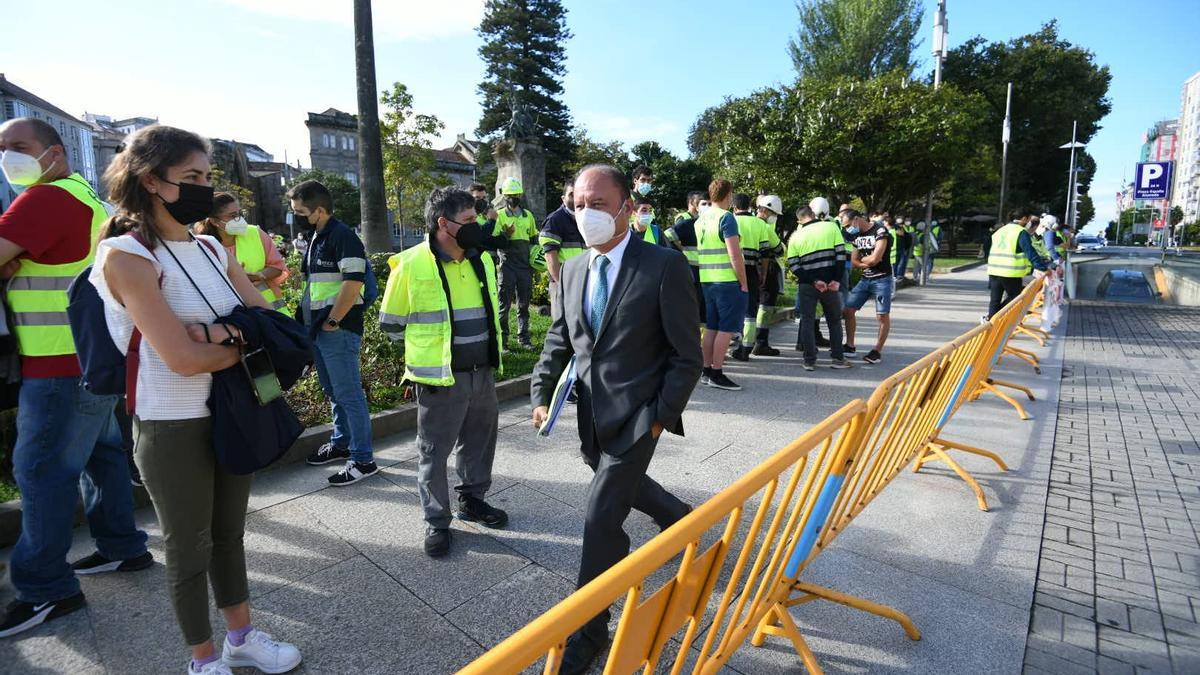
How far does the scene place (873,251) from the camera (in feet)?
25.6

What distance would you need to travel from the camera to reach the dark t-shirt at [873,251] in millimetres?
7594

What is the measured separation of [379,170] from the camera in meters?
9.76

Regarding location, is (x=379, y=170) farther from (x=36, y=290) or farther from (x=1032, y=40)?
(x=1032, y=40)

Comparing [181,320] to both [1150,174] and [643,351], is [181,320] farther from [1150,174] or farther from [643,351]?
[1150,174]

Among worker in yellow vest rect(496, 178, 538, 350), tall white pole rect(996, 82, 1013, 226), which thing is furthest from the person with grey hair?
tall white pole rect(996, 82, 1013, 226)

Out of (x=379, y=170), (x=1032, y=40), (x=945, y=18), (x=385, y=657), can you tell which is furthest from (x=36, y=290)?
(x=1032, y=40)

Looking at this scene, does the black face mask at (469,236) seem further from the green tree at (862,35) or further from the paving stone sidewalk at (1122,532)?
the green tree at (862,35)

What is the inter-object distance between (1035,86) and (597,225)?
44289 mm

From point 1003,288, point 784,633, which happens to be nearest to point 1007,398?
point 1003,288

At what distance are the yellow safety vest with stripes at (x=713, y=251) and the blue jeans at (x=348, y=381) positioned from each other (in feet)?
11.5

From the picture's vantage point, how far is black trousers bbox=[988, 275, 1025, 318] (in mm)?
9023

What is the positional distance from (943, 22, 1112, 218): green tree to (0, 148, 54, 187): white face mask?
40.8 meters

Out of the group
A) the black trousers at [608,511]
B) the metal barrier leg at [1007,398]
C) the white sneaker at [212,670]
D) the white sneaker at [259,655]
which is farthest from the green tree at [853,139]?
the white sneaker at [212,670]

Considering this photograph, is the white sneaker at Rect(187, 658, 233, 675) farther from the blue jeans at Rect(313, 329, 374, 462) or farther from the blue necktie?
the blue jeans at Rect(313, 329, 374, 462)
